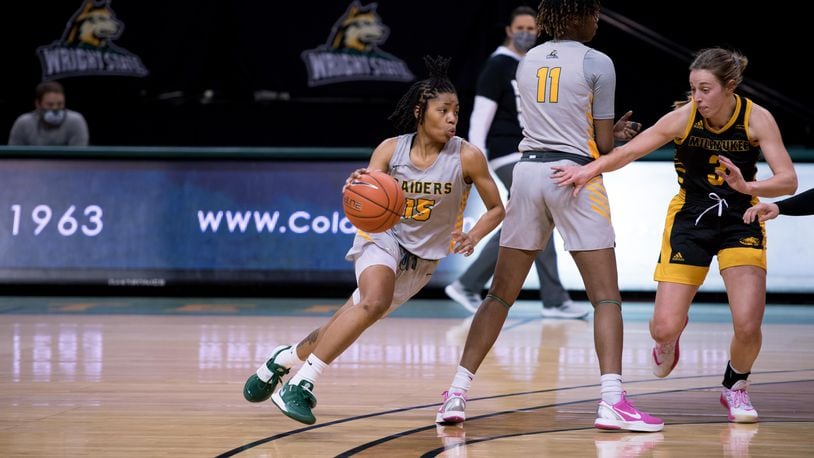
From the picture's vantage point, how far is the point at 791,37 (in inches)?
586

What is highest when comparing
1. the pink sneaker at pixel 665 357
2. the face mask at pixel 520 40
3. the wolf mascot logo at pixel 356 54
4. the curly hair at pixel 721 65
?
the wolf mascot logo at pixel 356 54

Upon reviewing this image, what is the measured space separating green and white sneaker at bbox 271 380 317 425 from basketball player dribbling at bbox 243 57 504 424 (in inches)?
6.8

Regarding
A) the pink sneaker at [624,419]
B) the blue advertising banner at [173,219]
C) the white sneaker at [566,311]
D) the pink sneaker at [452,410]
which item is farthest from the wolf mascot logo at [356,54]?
the pink sneaker at [624,419]

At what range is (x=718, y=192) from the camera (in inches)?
218

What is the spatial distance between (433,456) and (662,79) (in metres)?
11.0

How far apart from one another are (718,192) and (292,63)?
985 centimetres

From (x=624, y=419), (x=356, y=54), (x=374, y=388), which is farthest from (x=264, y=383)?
(x=356, y=54)

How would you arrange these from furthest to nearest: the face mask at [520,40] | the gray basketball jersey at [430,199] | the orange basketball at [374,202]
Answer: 1. the face mask at [520,40]
2. the gray basketball jersey at [430,199]
3. the orange basketball at [374,202]

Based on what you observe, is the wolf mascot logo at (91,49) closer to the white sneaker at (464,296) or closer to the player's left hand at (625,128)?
the white sneaker at (464,296)

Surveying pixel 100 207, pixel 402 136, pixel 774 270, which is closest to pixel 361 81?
pixel 100 207

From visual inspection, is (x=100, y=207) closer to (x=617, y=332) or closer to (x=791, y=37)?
(x=617, y=332)

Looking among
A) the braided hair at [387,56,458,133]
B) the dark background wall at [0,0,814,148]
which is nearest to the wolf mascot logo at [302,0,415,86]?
the dark background wall at [0,0,814,148]

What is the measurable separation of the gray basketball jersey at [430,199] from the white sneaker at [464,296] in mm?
4050

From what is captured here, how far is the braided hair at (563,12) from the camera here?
541 centimetres
